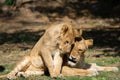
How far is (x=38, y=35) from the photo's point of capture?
15.8 metres

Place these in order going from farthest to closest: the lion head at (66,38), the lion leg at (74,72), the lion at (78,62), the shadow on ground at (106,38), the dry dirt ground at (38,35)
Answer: the shadow on ground at (106,38) < the dry dirt ground at (38,35) < the lion leg at (74,72) < the lion at (78,62) < the lion head at (66,38)

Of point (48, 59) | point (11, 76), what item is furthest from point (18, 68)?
point (48, 59)

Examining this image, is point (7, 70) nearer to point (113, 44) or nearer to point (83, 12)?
point (113, 44)

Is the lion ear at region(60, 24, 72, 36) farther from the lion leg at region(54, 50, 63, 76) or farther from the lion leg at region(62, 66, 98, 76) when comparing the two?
the lion leg at region(62, 66, 98, 76)

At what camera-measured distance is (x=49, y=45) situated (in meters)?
8.09

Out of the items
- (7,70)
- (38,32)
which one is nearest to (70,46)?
(7,70)

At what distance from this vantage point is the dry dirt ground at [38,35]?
37.8ft

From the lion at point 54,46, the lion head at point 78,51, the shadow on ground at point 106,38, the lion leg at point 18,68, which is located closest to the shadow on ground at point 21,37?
the shadow on ground at point 106,38

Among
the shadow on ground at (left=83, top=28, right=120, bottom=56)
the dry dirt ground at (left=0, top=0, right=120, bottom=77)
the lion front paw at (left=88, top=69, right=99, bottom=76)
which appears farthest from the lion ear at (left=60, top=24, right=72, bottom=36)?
the shadow on ground at (left=83, top=28, right=120, bottom=56)

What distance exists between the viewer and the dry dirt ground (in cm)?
1152

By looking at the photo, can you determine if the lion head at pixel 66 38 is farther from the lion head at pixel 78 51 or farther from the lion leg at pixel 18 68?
the lion leg at pixel 18 68

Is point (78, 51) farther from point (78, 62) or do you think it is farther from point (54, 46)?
point (54, 46)

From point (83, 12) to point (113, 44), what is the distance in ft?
21.6

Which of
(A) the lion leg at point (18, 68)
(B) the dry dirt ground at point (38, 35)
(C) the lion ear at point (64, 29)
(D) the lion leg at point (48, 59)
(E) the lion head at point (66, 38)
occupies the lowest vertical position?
(B) the dry dirt ground at point (38, 35)
